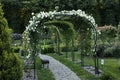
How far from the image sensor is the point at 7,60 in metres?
6.52

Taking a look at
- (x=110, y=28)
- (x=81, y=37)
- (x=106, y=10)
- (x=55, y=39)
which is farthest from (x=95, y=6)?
(x=81, y=37)

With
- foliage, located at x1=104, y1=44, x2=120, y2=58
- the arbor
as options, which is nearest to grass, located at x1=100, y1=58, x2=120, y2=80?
foliage, located at x1=104, y1=44, x2=120, y2=58

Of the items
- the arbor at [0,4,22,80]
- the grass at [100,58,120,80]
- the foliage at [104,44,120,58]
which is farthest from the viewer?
the foliage at [104,44,120,58]

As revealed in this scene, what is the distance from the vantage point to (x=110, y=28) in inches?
840

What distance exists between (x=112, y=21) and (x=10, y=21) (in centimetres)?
1073

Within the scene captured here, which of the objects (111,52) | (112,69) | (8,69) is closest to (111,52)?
(111,52)

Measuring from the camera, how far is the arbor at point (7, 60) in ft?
21.3

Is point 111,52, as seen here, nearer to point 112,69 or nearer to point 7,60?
point 112,69

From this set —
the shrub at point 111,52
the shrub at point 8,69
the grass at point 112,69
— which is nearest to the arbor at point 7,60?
the shrub at point 8,69

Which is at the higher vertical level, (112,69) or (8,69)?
(8,69)

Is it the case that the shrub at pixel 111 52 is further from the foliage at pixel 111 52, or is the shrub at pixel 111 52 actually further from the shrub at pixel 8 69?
the shrub at pixel 8 69

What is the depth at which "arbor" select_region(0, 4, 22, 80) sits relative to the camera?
6.50 meters

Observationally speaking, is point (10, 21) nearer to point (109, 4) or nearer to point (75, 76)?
point (109, 4)

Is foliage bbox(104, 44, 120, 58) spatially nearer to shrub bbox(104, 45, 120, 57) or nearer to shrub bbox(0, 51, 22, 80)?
shrub bbox(104, 45, 120, 57)
